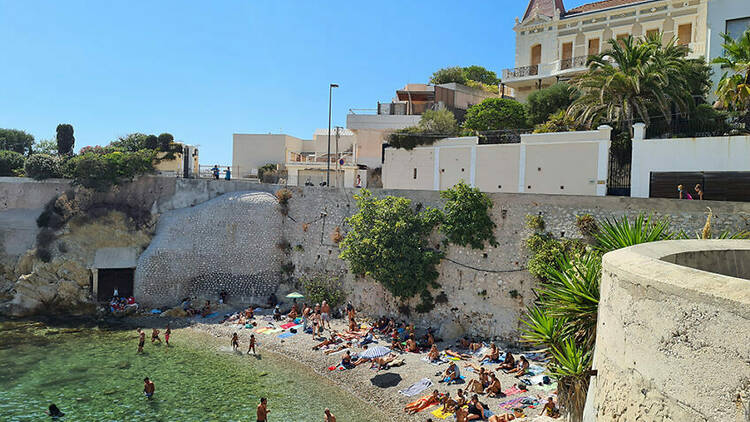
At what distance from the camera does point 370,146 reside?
39281mm

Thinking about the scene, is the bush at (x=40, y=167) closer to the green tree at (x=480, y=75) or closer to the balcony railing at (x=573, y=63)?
the balcony railing at (x=573, y=63)

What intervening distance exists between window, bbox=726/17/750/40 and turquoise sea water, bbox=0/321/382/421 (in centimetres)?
2537

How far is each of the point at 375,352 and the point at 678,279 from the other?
14.9 meters

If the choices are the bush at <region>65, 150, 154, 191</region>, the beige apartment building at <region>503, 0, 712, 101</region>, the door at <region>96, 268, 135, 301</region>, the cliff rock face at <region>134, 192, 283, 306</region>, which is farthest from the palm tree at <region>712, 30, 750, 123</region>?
the door at <region>96, 268, 135, 301</region>

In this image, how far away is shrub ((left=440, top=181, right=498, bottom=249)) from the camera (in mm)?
20766

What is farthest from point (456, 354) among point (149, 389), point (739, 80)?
point (739, 80)

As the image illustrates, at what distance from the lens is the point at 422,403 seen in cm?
1568

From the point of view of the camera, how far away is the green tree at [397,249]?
70.6 ft

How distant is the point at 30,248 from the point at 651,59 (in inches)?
1350

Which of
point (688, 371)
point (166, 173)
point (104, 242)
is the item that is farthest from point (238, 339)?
point (688, 371)

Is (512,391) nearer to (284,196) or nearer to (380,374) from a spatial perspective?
(380,374)

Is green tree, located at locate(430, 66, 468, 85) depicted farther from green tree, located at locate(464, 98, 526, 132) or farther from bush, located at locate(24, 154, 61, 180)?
bush, located at locate(24, 154, 61, 180)

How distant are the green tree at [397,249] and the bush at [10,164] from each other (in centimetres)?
2499

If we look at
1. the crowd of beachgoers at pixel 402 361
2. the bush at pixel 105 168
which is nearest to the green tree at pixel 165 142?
the bush at pixel 105 168
